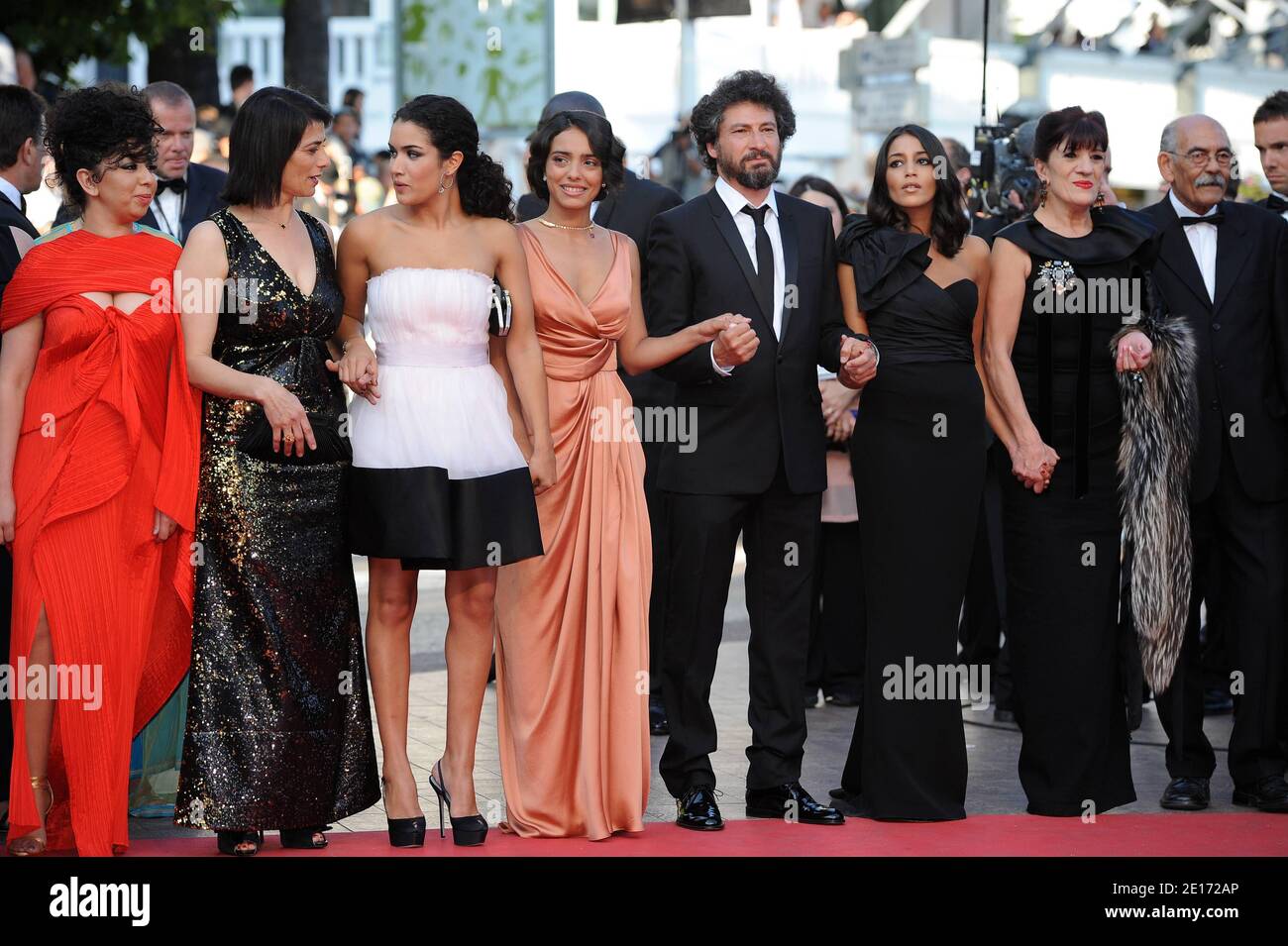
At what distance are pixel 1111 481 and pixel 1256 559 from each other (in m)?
0.74

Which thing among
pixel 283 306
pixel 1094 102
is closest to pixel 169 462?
pixel 283 306

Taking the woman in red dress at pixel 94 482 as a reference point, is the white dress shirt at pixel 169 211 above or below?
above

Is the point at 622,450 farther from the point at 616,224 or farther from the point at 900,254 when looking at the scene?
the point at 616,224

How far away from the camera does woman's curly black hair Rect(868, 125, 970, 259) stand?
249 inches

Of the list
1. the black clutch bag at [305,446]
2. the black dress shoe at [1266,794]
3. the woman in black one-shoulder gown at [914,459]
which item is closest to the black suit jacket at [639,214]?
the woman in black one-shoulder gown at [914,459]

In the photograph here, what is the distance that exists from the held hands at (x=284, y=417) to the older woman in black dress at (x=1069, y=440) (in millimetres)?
2387

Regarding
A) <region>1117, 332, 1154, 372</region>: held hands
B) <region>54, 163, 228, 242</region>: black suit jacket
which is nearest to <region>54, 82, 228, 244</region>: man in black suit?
<region>54, 163, 228, 242</region>: black suit jacket

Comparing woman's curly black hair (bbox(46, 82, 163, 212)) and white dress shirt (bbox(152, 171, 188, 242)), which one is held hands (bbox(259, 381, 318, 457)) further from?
white dress shirt (bbox(152, 171, 188, 242))

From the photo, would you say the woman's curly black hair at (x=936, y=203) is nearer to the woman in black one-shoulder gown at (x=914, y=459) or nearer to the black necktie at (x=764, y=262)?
the woman in black one-shoulder gown at (x=914, y=459)

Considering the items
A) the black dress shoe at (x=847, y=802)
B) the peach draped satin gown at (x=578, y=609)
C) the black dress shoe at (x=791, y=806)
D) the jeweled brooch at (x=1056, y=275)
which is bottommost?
the black dress shoe at (x=847, y=802)

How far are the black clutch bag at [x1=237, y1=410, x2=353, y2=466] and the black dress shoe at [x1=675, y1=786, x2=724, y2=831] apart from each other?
161 cm

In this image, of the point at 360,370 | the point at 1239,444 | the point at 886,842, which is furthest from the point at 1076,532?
the point at 360,370

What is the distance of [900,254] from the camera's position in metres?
6.33

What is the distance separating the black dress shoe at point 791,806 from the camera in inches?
248
